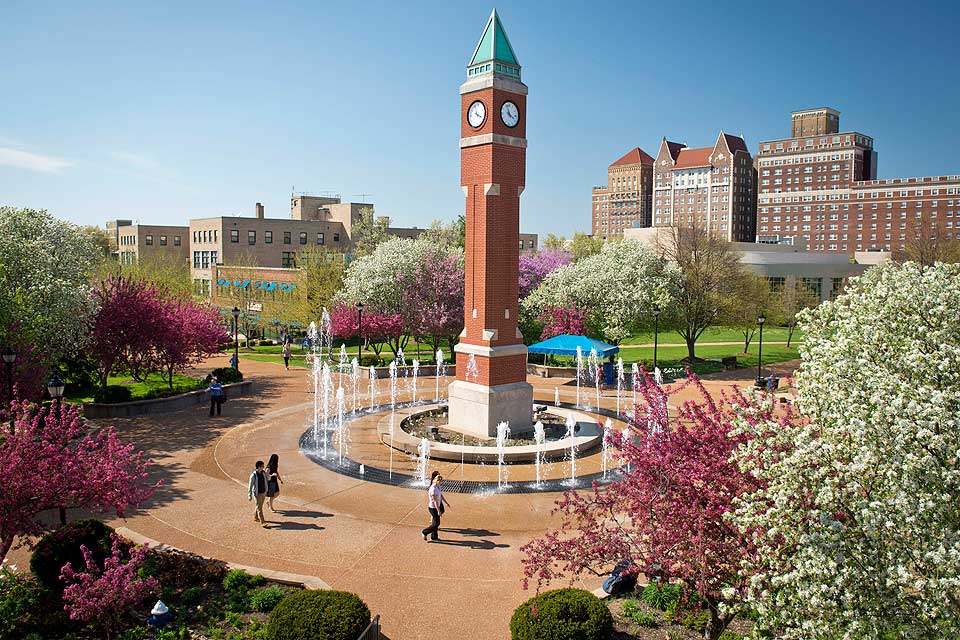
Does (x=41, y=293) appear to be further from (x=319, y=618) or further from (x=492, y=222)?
(x=319, y=618)

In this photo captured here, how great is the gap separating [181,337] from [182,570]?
18567mm

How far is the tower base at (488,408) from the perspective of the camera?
22.1 metres

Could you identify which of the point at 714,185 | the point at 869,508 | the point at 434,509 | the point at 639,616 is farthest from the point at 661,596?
the point at 714,185

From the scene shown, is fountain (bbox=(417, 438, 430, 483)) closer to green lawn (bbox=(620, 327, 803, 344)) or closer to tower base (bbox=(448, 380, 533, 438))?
tower base (bbox=(448, 380, 533, 438))

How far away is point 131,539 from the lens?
14023 mm

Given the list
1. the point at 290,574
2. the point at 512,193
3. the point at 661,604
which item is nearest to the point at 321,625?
the point at 290,574

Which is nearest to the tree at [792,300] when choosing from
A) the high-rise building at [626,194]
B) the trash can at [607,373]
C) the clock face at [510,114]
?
the trash can at [607,373]

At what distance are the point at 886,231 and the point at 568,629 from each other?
141607 millimetres

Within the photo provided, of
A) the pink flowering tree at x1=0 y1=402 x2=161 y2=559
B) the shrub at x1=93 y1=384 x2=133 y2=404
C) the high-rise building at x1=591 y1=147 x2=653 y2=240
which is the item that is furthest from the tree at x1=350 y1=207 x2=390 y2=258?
the high-rise building at x1=591 y1=147 x2=653 y2=240

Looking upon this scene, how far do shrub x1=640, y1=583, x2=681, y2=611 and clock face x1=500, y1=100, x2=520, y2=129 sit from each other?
599 inches

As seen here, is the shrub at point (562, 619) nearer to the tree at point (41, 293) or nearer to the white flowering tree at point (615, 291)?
the tree at point (41, 293)

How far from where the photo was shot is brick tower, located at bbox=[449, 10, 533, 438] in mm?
21828

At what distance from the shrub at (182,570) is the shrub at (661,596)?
25.2 ft

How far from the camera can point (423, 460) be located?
65.8 ft
